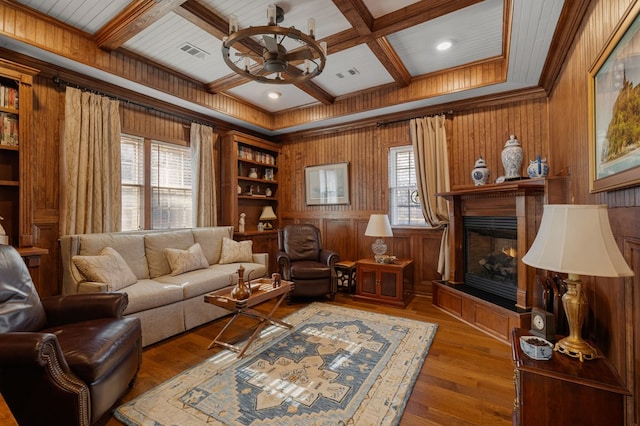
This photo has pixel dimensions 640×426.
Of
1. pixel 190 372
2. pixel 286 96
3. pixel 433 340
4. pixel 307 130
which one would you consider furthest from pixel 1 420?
pixel 307 130

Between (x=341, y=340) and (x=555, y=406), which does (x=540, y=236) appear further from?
(x=341, y=340)

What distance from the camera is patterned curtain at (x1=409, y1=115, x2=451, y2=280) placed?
3912mm

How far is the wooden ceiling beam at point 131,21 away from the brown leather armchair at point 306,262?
9.55 feet

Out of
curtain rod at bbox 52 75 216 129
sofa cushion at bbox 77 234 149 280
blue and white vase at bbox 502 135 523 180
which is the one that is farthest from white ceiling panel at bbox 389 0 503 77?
sofa cushion at bbox 77 234 149 280

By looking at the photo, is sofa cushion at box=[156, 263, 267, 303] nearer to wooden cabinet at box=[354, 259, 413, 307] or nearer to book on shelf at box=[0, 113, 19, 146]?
wooden cabinet at box=[354, 259, 413, 307]

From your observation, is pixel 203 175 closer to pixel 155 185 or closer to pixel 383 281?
pixel 155 185

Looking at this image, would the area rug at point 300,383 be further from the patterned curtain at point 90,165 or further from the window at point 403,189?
the patterned curtain at point 90,165

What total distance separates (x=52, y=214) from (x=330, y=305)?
10.7ft

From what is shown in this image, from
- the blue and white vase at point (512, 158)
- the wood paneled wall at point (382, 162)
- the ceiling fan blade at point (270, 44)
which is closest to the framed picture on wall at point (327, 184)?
the wood paneled wall at point (382, 162)

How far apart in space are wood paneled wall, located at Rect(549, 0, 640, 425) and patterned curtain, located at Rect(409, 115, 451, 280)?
1.48 metres

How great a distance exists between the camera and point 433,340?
9.16ft

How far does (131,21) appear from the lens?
2473mm

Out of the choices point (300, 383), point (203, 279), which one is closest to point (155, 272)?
point (203, 279)

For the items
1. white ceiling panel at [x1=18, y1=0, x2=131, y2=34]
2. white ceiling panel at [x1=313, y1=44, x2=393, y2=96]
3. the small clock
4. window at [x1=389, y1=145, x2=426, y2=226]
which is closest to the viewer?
the small clock
